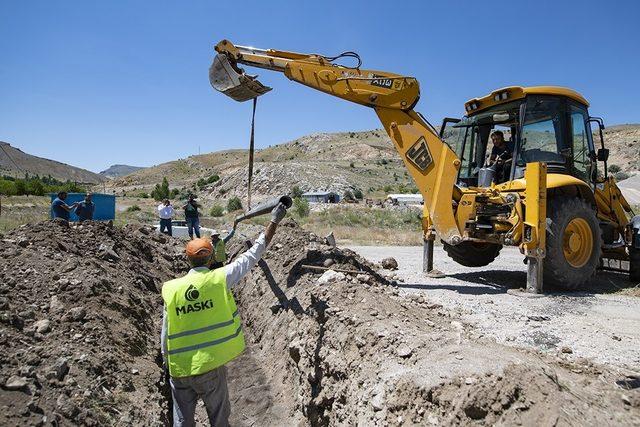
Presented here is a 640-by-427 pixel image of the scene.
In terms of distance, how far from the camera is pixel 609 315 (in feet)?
19.3

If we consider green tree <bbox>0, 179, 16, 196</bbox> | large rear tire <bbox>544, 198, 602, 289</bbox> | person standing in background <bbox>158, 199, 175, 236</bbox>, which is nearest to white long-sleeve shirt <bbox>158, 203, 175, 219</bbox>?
person standing in background <bbox>158, 199, 175, 236</bbox>

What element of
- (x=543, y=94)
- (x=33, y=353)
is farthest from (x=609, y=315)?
(x=33, y=353)

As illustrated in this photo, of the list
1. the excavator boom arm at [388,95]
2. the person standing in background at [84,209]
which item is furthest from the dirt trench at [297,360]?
the person standing in background at [84,209]

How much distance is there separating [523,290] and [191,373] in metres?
5.71

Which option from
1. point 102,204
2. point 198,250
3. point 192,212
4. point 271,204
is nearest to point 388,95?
point 271,204

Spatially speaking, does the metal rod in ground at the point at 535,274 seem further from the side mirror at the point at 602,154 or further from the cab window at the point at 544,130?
the side mirror at the point at 602,154

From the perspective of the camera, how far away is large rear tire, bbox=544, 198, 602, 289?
7207mm

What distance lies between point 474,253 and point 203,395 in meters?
7.10

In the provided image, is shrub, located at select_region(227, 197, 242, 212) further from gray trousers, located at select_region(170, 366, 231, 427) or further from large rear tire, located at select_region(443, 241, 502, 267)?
gray trousers, located at select_region(170, 366, 231, 427)

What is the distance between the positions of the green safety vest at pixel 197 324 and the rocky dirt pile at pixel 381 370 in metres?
1.30

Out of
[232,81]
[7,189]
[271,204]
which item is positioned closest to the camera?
[271,204]

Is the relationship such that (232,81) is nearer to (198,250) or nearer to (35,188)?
(198,250)

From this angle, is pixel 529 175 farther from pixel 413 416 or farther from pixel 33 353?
pixel 33 353

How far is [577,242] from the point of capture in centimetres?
769
